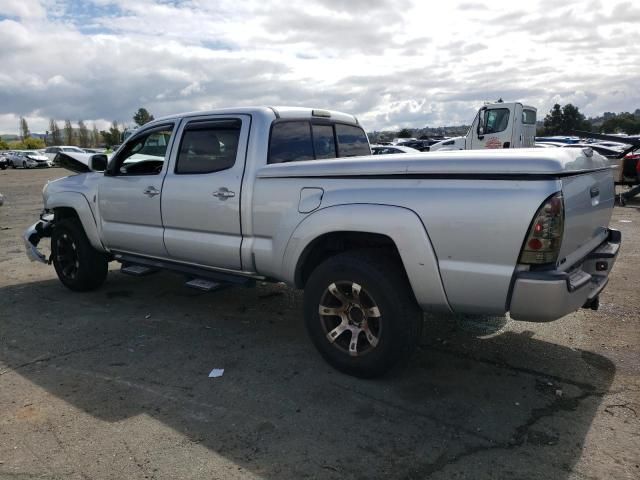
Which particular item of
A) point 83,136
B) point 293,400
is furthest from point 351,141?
point 83,136

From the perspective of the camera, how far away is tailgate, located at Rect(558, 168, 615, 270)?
126 inches

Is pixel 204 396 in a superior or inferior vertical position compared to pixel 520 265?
inferior

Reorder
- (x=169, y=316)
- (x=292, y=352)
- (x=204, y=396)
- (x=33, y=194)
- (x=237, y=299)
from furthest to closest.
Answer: (x=33, y=194) → (x=237, y=299) → (x=169, y=316) → (x=292, y=352) → (x=204, y=396)

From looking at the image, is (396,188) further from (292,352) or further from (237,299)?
(237,299)

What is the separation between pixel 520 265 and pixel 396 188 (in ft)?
2.97

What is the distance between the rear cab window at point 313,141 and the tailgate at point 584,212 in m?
2.32

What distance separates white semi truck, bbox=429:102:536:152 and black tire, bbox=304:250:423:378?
12.9m

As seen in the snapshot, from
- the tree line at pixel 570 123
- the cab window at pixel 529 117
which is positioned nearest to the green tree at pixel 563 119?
the tree line at pixel 570 123

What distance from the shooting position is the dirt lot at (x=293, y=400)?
2.94 m

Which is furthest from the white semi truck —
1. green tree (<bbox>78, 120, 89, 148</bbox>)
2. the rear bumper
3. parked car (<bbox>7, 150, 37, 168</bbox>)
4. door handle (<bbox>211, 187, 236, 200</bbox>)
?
green tree (<bbox>78, 120, 89, 148</bbox>)

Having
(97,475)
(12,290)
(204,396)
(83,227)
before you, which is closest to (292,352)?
(204,396)

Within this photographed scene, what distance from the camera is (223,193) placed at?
4.52 metres

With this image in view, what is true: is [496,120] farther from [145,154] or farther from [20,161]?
[20,161]

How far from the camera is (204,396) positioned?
3736mm
